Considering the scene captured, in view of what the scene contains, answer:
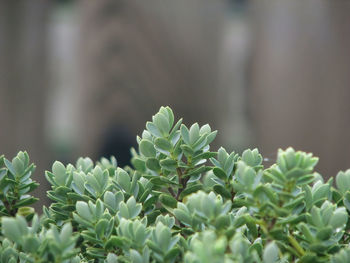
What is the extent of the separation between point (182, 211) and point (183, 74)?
2061mm

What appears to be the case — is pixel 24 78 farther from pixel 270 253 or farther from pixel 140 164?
pixel 270 253

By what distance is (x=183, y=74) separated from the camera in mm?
Answer: 2617

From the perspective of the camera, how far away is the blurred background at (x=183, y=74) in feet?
8.39

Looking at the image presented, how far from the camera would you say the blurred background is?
2.56m

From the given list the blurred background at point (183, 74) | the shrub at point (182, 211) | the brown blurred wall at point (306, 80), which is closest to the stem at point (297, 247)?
the shrub at point (182, 211)

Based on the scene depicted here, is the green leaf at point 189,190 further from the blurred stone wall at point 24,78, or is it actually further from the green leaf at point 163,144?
the blurred stone wall at point 24,78

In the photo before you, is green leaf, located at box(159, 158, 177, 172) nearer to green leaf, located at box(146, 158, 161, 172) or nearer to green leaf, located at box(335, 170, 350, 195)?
→ green leaf, located at box(146, 158, 161, 172)

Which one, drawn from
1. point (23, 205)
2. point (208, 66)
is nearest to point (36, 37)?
point (208, 66)

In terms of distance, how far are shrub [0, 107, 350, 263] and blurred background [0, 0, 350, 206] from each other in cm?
181

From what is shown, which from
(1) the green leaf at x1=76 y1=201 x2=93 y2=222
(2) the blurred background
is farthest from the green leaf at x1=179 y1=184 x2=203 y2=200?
(2) the blurred background

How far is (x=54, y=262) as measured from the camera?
55cm

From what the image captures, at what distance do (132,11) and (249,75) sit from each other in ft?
2.23

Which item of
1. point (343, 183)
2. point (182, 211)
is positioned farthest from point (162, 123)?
point (343, 183)

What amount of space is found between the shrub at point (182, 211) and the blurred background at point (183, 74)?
5.93 ft
